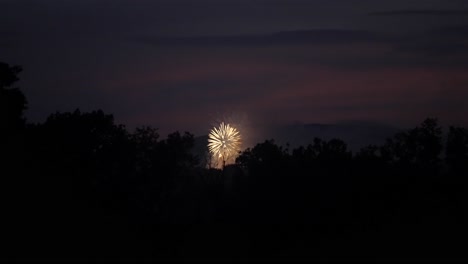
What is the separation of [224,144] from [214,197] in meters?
14.8

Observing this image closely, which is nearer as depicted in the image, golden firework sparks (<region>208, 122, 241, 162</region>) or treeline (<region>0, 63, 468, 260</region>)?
treeline (<region>0, 63, 468, 260</region>)

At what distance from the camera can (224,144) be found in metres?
57.8

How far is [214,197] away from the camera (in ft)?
142

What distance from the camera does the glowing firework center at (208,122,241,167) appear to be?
5734cm

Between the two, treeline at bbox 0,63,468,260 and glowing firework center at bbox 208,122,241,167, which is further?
glowing firework center at bbox 208,122,241,167

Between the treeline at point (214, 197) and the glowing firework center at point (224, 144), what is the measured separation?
2622 millimetres

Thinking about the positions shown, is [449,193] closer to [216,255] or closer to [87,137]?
[216,255]

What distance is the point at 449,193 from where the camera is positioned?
2895 cm

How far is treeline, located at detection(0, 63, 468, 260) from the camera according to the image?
71.4 feet

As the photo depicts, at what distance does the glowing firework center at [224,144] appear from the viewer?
57.3m

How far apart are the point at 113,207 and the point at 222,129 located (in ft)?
78.5

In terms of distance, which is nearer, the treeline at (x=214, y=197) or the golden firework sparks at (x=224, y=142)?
the treeline at (x=214, y=197)

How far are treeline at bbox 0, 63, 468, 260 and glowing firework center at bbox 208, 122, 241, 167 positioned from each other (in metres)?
2.62

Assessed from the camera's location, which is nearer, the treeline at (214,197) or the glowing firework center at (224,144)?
the treeline at (214,197)
